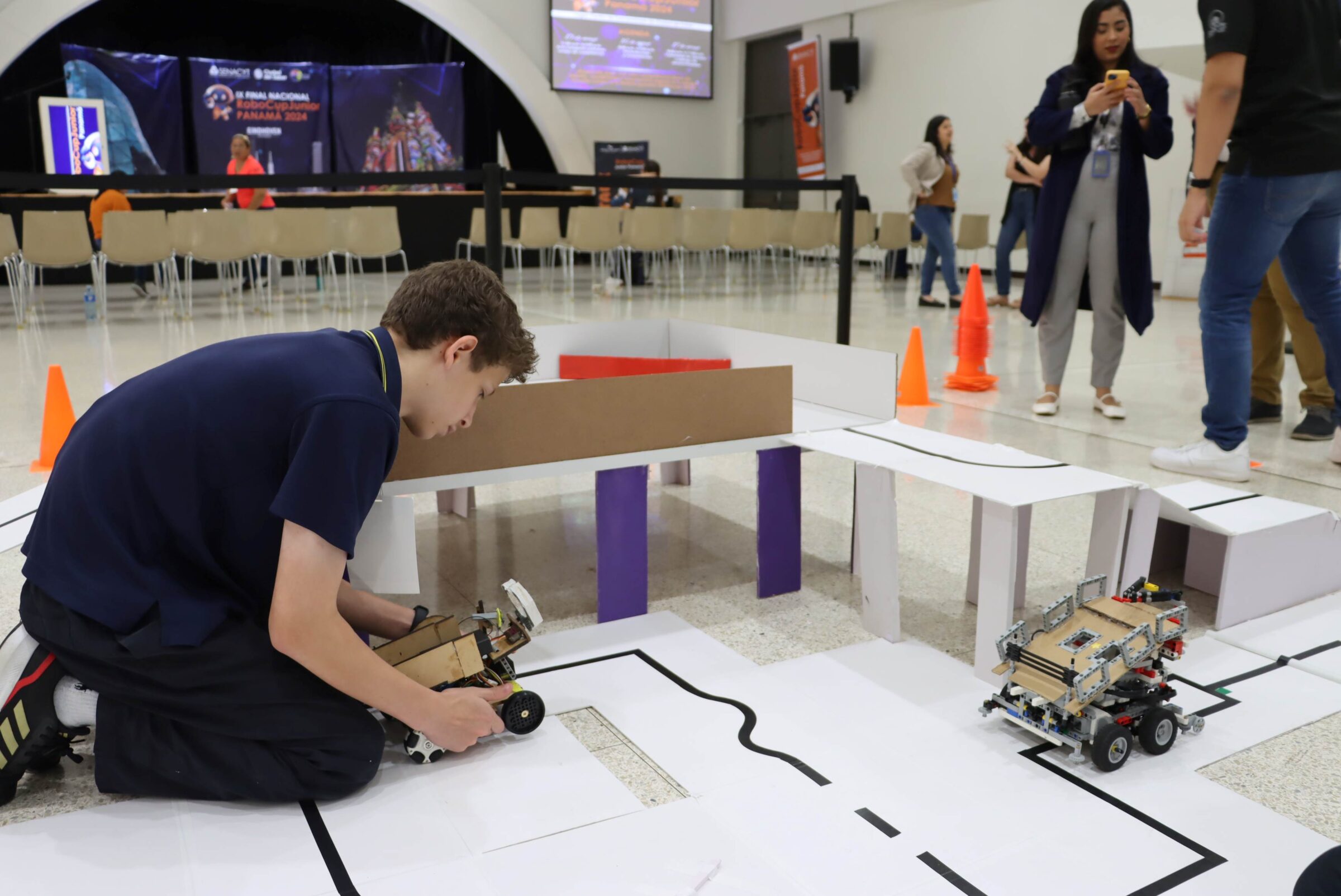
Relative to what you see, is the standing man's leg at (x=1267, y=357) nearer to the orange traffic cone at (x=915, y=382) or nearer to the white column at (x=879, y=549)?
the orange traffic cone at (x=915, y=382)

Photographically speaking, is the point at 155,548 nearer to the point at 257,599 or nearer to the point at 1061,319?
the point at 257,599

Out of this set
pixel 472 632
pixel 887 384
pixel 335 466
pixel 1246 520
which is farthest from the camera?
pixel 887 384

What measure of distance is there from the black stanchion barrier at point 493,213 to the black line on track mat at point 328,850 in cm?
230

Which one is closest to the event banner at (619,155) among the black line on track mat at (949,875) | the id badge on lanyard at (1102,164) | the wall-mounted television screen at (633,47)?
the wall-mounted television screen at (633,47)

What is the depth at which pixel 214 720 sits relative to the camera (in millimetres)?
1363

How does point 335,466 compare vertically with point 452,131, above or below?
below

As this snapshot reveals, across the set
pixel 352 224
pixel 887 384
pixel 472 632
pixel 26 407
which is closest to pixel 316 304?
pixel 352 224

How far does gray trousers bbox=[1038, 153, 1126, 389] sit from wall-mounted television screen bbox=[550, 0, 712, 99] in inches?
392

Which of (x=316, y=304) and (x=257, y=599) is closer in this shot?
(x=257, y=599)

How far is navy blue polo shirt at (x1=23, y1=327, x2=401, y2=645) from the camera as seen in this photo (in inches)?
50.8

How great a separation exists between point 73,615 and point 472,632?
0.52 m

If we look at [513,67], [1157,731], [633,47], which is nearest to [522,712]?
[1157,731]

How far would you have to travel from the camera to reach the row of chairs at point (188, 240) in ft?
21.4

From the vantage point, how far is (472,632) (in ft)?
5.18
